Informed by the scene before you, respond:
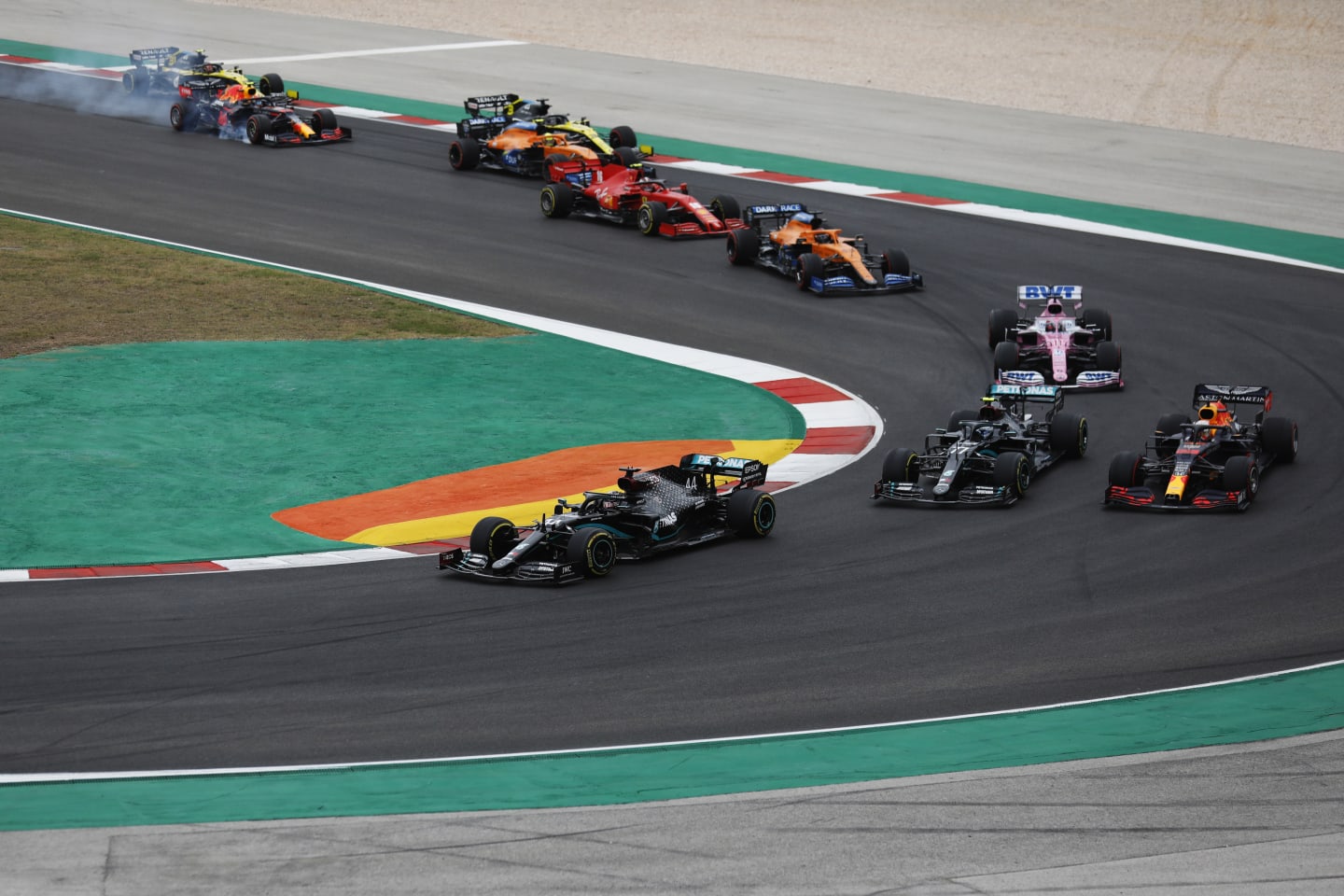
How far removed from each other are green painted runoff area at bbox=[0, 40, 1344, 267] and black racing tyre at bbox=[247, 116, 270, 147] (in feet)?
16.4

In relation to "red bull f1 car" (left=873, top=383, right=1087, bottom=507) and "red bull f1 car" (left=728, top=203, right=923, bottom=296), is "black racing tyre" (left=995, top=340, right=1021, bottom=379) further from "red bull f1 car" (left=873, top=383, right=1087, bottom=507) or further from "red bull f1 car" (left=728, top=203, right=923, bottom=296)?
"red bull f1 car" (left=728, top=203, right=923, bottom=296)

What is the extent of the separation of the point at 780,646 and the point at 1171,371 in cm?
1247

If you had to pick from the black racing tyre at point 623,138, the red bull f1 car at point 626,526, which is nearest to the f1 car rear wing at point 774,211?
the black racing tyre at point 623,138

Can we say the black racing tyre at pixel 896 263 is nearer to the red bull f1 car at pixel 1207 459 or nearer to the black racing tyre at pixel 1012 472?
the red bull f1 car at pixel 1207 459

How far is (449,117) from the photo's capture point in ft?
151

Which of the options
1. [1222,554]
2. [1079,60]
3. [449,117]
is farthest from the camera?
[1079,60]

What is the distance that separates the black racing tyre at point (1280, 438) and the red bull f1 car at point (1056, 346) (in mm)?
3464

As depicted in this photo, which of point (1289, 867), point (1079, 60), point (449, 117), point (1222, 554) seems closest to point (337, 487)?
point (1222, 554)

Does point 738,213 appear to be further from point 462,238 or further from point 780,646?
point 780,646

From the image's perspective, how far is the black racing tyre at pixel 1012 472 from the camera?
69.4ft

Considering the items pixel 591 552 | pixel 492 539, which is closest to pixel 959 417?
pixel 591 552

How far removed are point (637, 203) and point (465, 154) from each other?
5890 mm

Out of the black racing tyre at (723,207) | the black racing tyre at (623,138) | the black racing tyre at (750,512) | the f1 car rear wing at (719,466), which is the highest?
the black racing tyre at (623,138)

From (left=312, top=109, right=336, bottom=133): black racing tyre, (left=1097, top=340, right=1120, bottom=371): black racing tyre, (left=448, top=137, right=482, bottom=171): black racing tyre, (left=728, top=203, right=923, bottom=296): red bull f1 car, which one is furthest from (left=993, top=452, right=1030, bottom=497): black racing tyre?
(left=312, top=109, right=336, bottom=133): black racing tyre
